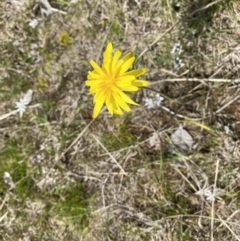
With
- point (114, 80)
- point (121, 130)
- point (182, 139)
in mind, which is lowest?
point (182, 139)

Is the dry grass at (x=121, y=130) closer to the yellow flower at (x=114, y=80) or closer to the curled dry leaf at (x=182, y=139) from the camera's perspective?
the curled dry leaf at (x=182, y=139)

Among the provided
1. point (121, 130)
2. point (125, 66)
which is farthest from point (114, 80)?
point (121, 130)

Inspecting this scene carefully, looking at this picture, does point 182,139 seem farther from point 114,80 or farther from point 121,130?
point 114,80

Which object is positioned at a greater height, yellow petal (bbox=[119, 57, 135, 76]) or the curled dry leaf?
yellow petal (bbox=[119, 57, 135, 76])

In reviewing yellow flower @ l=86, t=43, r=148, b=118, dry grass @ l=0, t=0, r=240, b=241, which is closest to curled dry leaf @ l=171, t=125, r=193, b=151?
dry grass @ l=0, t=0, r=240, b=241

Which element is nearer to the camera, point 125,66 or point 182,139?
point 125,66

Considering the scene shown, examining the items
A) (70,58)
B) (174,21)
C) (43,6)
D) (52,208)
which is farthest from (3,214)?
(174,21)

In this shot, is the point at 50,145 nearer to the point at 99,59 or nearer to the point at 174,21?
the point at 99,59

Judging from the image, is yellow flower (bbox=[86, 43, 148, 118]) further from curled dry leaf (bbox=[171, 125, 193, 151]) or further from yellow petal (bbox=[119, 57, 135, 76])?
curled dry leaf (bbox=[171, 125, 193, 151])
